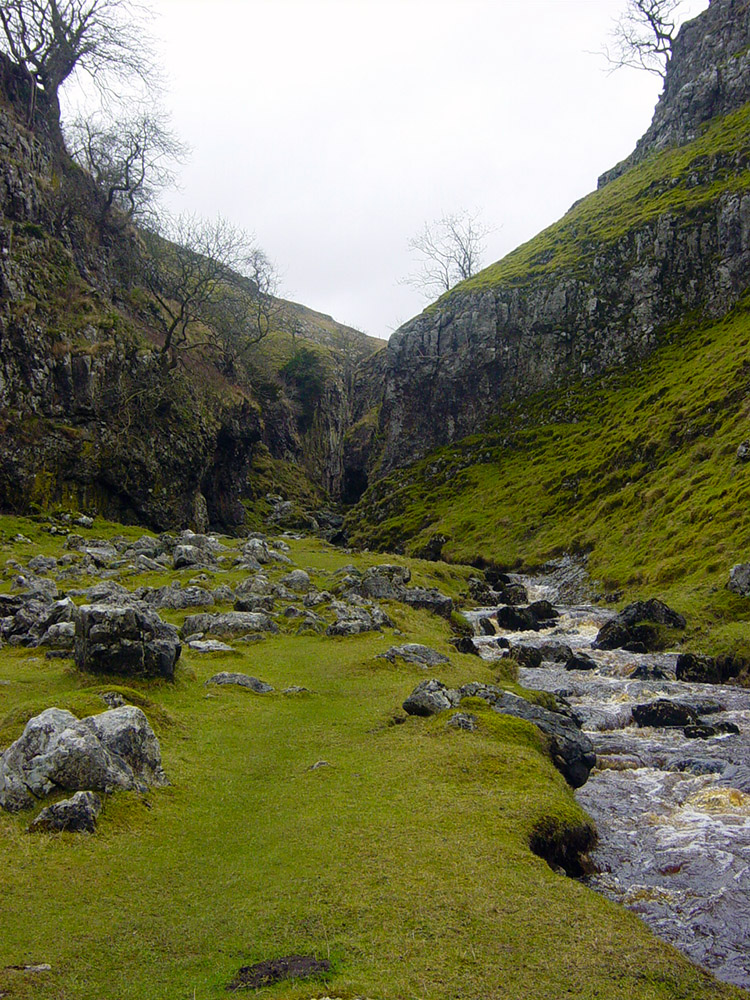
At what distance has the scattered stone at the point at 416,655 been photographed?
24.5 meters

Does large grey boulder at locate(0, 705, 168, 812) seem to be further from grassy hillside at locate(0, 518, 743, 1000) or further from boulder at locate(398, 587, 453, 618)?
boulder at locate(398, 587, 453, 618)

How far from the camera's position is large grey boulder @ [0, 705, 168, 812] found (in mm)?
10906

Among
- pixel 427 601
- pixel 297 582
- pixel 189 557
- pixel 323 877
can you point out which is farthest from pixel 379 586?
pixel 323 877

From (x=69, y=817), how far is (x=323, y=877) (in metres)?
4.19

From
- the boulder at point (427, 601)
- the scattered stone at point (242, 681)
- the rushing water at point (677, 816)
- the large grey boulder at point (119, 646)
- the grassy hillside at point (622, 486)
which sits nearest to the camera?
the rushing water at point (677, 816)

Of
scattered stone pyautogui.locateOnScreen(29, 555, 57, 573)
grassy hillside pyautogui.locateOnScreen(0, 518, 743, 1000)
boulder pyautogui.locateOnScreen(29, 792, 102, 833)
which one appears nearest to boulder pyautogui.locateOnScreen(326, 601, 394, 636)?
grassy hillside pyautogui.locateOnScreen(0, 518, 743, 1000)

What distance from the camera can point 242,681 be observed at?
799 inches

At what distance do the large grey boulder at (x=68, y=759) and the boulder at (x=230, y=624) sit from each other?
13.7 meters

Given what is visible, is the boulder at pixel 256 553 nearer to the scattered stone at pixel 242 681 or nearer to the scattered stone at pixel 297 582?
the scattered stone at pixel 297 582

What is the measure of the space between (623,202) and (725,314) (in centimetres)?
3868

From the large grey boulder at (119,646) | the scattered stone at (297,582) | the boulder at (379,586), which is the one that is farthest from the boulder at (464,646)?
the large grey boulder at (119,646)

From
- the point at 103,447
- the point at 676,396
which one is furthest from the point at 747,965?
the point at 676,396

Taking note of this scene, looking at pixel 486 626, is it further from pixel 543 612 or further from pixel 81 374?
pixel 81 374

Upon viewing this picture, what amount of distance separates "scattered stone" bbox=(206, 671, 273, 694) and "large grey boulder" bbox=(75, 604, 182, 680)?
6.47 ft
